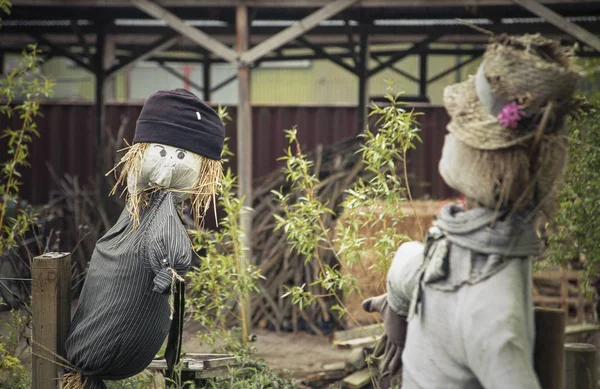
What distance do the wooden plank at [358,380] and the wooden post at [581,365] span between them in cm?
239

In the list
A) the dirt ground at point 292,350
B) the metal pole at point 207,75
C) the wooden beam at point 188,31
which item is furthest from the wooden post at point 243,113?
the metal pole at point 207,75

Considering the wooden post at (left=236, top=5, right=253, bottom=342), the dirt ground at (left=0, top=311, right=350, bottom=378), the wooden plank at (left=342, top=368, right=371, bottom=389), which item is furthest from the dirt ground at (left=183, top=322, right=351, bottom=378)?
the wooden plank at (left=342, top=368, right=371, bottom=389)

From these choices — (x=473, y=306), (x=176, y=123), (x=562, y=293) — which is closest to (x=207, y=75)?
(x=562, y=293)

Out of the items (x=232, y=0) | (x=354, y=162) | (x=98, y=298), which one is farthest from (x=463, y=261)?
(x=354, y=162)

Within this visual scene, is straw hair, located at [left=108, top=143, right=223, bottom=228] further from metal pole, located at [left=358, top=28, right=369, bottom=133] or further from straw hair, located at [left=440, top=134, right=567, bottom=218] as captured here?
metal pole, located at [left=358, top=28, right=369, bottom=133]

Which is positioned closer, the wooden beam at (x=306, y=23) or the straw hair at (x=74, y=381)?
the straw hair at (x=74, y=381)

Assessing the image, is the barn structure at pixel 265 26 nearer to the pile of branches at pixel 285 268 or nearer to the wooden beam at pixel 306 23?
the wooden beam at pixel 306 23

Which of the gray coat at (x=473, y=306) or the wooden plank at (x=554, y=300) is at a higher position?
the gray coat at (x=473, y=306)

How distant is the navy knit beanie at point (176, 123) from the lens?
148 inches

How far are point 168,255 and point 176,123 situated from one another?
2.25ft

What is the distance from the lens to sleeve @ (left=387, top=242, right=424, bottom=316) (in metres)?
2.66

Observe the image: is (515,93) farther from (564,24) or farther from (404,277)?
(564,24)

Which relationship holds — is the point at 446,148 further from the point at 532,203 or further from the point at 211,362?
the point at 211,362

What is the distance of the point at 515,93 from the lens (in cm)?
235
